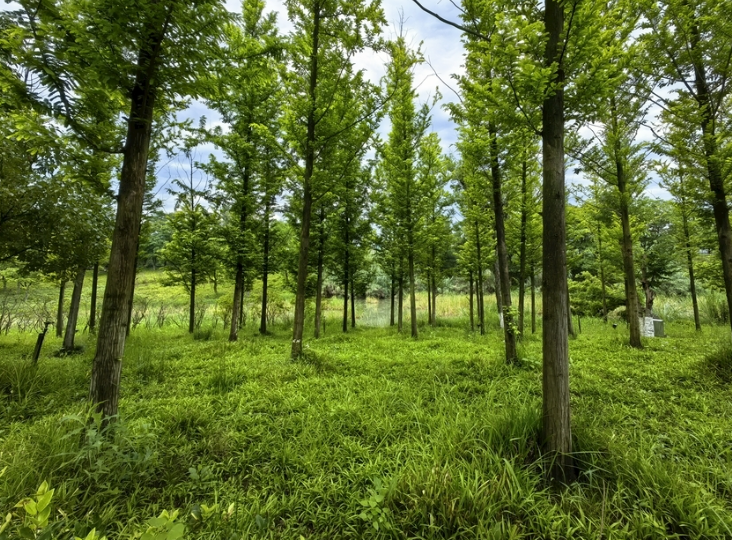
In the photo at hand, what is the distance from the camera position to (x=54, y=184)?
14.6ft

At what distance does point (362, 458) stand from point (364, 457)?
1.2 inches

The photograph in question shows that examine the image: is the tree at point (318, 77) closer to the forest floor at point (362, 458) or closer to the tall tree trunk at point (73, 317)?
the forest floor at point (362, 458)

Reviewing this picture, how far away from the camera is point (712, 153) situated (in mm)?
4480

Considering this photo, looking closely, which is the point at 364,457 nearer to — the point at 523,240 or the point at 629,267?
the point at 523,240

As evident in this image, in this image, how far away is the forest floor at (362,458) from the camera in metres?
1.78

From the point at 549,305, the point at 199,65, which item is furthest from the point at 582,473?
the point at 199,65

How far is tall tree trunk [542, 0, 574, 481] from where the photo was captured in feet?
7.35

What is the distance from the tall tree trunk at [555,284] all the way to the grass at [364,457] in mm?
149

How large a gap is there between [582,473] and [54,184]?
7216mm

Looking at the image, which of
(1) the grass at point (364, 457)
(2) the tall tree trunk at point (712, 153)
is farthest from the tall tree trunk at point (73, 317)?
(2) the tall tree trunk at point (712, 153)

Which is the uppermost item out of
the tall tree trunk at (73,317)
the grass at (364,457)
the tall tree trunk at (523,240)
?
the tall tree trunk at (523,240)

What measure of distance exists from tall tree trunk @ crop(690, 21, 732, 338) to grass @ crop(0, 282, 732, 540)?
75.2 inches

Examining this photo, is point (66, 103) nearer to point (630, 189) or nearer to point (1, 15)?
point (1, 15)

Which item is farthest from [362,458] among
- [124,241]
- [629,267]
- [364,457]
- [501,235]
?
[629,267]
